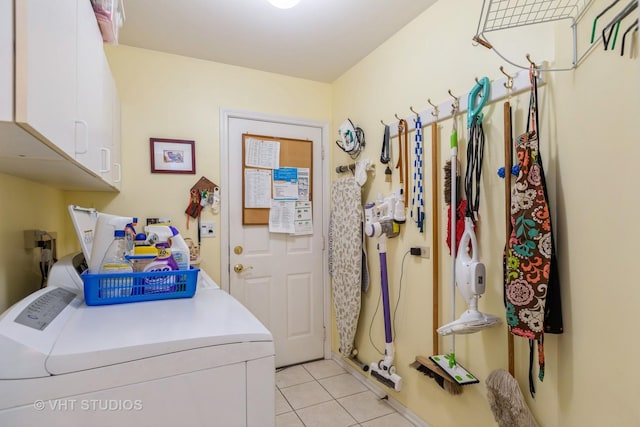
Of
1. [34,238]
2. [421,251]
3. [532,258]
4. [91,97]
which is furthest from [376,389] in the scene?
[91,97]

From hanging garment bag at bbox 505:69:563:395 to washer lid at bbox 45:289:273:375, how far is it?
3.03ft

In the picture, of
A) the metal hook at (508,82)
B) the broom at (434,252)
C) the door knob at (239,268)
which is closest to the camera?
the metal hook at (508,82)

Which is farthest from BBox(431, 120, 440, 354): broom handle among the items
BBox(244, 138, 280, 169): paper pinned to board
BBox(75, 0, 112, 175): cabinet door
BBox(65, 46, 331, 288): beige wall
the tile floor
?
BBox(75, 0, 112, 175): cabinet door

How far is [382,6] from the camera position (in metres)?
1.86

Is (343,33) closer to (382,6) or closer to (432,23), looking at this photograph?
(382,6)

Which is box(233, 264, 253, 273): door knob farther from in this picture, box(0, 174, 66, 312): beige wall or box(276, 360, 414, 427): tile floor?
box(0, 174, 66, 312): beige wall

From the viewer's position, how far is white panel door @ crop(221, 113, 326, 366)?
102 inches

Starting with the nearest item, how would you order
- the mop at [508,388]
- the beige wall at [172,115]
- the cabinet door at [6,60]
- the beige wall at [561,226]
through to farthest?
the cabinet door at [6,60]
the beige wall at [561,226]
the mop at [508,388]
the beige wall at [172,115]

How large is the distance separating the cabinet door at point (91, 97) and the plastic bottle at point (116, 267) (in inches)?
12.0

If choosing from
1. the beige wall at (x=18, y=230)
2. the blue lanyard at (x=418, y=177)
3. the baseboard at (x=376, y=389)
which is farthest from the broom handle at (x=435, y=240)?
the beige wall at (x=18, y=230)

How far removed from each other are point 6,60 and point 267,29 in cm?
176

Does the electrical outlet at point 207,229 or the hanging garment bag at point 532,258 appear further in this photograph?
the electrical outlet at point 207,229

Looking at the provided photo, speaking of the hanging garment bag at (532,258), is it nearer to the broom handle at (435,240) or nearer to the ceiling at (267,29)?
the broom handle at (435,240)

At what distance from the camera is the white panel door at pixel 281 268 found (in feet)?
8.46
